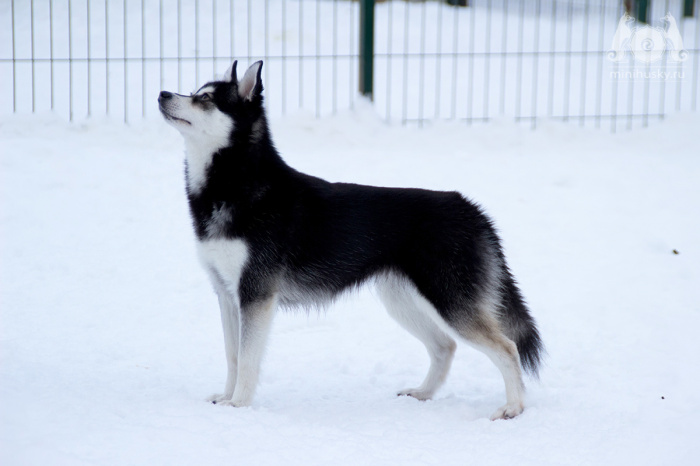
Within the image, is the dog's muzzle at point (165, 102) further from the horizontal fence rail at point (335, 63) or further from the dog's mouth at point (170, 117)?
the horizontal fence rail at point (335, 63)

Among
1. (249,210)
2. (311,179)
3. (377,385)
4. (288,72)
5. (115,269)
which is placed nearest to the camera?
(249,210)

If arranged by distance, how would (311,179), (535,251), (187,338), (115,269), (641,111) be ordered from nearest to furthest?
(311,179), (187,338), (115,269), (535,251), (641,111)

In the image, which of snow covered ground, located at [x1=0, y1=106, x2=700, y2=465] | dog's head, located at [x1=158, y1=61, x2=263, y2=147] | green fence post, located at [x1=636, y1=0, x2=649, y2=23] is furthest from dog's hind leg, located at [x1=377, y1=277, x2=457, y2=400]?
green fence post, located at [x1=636, y1=0, x2=649, y2=23]

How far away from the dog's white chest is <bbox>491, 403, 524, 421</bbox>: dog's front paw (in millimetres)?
1402

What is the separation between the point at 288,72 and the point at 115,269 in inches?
228

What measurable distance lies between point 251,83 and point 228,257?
2.82 feet

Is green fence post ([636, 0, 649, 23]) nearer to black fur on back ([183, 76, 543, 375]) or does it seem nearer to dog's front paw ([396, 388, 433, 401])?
black fur on back ([183, 76, 543, 375])

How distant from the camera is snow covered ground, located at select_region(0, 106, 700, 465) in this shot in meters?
3.21

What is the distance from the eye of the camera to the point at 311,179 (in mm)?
3871

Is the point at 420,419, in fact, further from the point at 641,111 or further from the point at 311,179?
the point at 641,111

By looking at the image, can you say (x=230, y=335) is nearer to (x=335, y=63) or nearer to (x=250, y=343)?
(x=250, y=343)

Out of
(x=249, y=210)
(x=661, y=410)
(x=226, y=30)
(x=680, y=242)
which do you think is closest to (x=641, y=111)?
(x=680, y=242)

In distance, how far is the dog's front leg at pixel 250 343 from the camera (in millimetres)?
3596

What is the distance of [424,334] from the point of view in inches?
161
